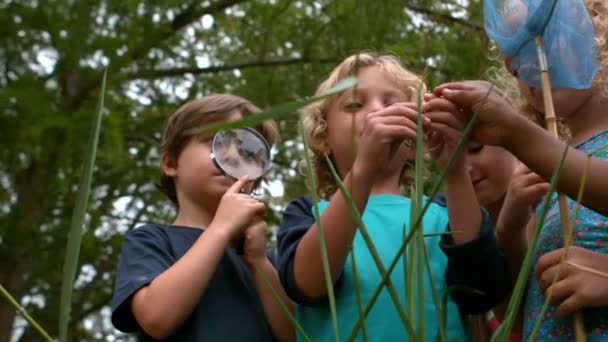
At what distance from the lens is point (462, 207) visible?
1.18 meters

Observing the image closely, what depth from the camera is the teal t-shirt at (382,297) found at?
1.31m

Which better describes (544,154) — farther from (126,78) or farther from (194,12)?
(194,12)

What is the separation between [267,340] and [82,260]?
245cm

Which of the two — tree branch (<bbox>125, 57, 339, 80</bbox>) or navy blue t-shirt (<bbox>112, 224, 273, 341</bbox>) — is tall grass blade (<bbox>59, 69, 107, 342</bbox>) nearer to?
navy blue t-shirt (<bbox>112, 224, 273, 341</bbox>)

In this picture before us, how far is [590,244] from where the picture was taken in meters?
1.18

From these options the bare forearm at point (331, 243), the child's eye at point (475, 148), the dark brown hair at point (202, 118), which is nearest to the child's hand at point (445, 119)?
the bare forearm at point (331, 243)

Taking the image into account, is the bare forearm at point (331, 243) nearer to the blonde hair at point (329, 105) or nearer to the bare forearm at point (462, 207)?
the bare forearm at point (462, 207)

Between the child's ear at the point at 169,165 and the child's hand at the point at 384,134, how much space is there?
586 millimetres

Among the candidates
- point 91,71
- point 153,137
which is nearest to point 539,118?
point 91,71

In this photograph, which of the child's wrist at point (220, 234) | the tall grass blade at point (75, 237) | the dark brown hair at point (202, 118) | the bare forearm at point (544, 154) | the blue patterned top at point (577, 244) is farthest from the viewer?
the dark brown hair at point (202, 118)

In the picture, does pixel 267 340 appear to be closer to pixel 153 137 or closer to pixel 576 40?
pixel 576 40

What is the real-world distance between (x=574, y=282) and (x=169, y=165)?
35.6 inches

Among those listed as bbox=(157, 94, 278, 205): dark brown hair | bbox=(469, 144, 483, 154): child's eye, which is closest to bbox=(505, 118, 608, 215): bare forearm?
bbox=(469, 144, 483, 154): child's eye

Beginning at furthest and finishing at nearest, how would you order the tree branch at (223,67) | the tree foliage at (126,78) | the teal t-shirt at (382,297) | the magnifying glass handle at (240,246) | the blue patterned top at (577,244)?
the tree branch at (223,67) < the tree foliage at (126,78) < the magnifying glass handle at (240,246) < the teal t-shirt at (382,297) < the blue patterned top at (577,244)
